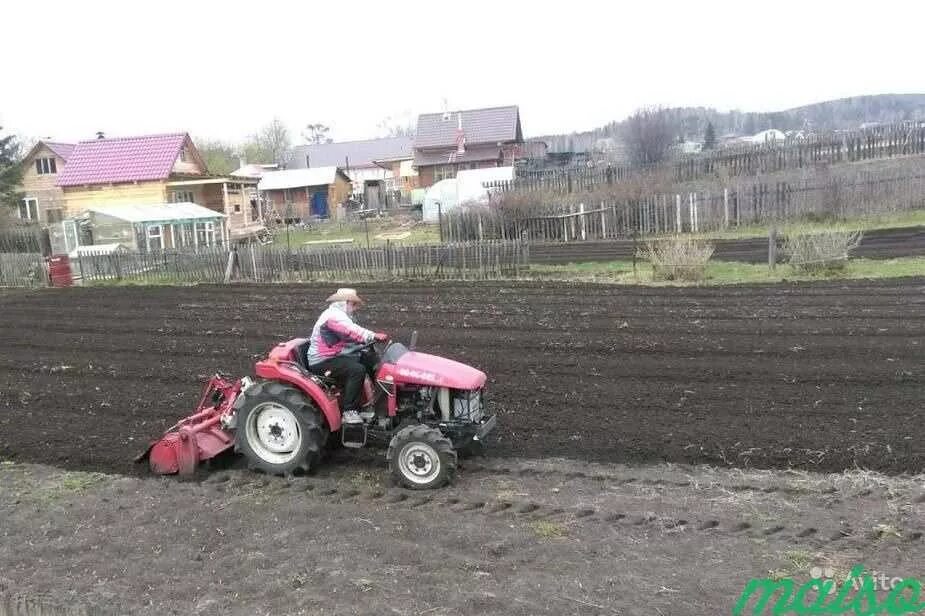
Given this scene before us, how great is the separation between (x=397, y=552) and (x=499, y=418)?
9.43ft

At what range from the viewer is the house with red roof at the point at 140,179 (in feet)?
112

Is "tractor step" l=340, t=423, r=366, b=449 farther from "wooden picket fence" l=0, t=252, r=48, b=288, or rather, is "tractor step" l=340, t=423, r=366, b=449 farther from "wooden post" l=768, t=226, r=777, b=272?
"wooden picket fence" l=0, t=252, r=48, b=288

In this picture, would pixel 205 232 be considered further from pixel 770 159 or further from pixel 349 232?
pixel 770 159

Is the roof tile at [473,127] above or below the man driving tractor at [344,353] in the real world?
above

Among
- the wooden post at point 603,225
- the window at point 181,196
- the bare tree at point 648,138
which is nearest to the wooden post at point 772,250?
the wooden post at point 603,225

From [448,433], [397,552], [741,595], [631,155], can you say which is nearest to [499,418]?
[448,433]

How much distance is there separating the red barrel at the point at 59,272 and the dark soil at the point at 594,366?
258 inches

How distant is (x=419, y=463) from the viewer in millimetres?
5832

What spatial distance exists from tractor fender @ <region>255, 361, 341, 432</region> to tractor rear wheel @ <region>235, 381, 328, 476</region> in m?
0.06

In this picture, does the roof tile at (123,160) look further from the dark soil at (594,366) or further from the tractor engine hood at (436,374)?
the tractor engine hood at (436,374)

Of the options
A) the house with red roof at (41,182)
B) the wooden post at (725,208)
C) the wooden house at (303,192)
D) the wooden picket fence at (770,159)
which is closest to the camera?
the wooden post at (725,208)

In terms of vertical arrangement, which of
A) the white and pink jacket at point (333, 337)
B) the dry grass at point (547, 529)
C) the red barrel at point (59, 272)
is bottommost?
the dry grass at point (547, 529)

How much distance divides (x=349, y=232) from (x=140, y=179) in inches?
379

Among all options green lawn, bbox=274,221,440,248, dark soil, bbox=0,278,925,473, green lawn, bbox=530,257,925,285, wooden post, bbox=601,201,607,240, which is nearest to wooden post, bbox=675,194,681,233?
wooden post, bbox=601,201,607,240
